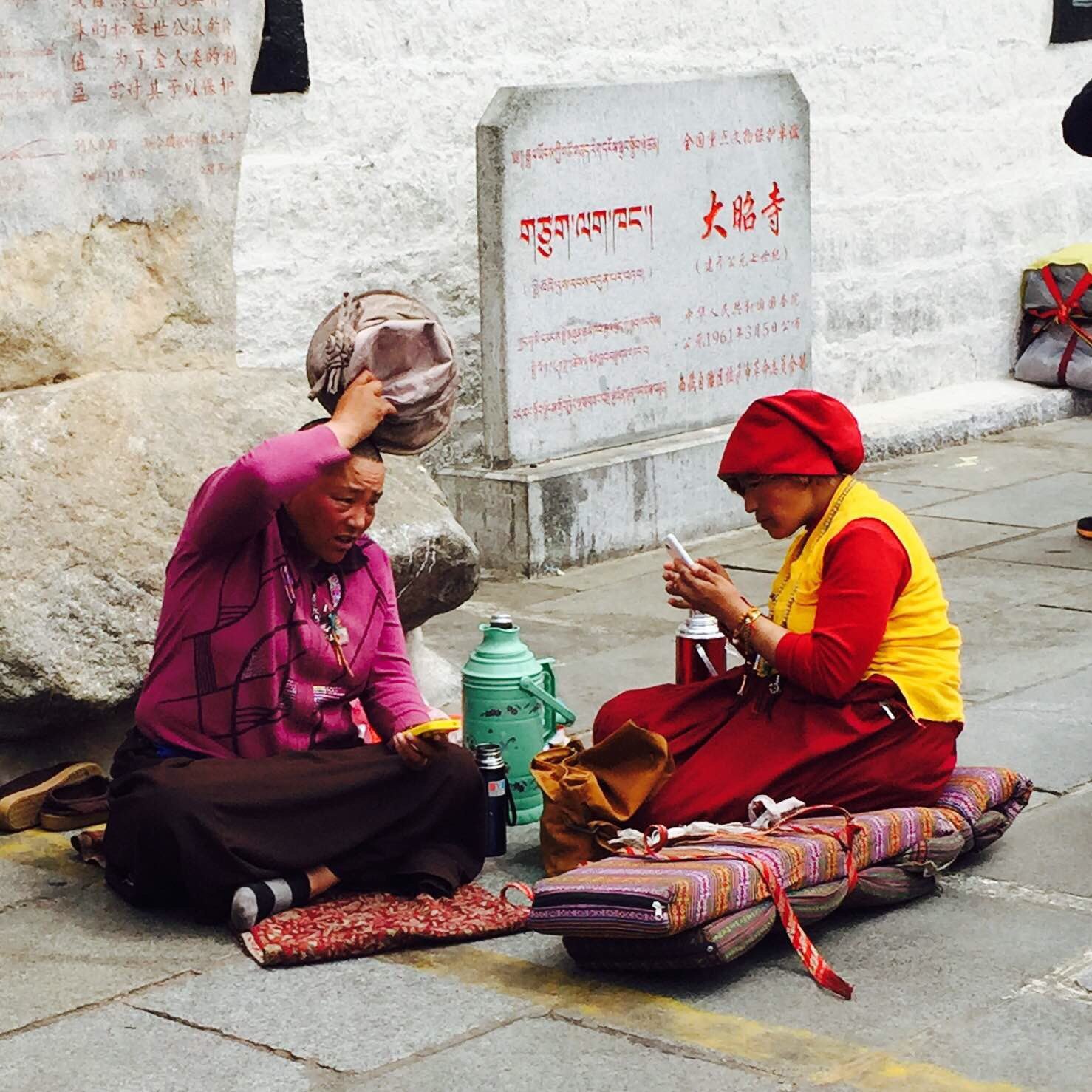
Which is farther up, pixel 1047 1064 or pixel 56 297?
pixel 56 297

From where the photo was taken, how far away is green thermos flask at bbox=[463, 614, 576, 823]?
14.7 feet

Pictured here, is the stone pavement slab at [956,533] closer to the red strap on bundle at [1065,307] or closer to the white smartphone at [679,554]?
the red strap on bundle at [1065,307]

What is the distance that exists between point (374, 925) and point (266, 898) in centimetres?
22

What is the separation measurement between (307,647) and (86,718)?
840mm

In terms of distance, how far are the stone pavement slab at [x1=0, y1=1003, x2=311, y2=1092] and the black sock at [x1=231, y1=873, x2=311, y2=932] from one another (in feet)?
1.26

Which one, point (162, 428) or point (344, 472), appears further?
point (162, 428)

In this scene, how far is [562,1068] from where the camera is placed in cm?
323

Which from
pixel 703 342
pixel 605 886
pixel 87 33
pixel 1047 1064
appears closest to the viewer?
pixel 1047 1064

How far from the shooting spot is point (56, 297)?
4.88 metres

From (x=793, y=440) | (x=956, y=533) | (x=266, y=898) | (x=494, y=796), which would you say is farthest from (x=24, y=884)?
(x=956, y=533)

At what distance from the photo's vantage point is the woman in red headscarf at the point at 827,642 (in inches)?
157

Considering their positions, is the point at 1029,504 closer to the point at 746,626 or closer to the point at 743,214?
the point at 743,214

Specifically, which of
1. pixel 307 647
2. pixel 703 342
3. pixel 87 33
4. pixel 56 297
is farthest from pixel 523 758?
pixel 703 342

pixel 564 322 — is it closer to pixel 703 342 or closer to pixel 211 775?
pixel 703 342
